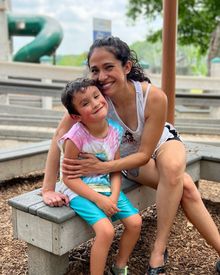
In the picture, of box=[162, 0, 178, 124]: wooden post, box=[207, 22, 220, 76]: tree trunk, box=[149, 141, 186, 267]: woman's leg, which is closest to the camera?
box=[149, 141, 186, 267]: woman's leg

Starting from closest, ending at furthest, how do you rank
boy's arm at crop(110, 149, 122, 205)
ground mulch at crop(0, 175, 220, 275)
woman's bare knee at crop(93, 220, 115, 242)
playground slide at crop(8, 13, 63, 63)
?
woman's bare knee at crop(93, 220, 115, 242) → boy's arm at crop(110, 149, 122, 205) → ground mulch at crop(0, 175, 220, 275) → playground slide at crop(8, 13, 63, 63)

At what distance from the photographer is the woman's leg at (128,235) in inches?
75.0

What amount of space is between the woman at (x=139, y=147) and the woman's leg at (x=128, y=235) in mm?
156

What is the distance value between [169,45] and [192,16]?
1139cm

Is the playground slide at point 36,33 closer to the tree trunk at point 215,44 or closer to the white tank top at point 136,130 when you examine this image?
the tree trunk at point 215,44

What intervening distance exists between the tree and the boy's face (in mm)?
12103

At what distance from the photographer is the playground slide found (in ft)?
54.5

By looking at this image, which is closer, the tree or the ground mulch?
the ground mulch

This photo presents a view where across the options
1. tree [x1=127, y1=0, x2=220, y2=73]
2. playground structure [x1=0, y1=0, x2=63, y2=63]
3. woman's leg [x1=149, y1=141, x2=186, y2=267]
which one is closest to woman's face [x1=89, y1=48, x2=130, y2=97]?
woman's leg [x1=149, y1=141, x2=186, y2=267]

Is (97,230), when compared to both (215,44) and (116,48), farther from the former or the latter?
(215,44)

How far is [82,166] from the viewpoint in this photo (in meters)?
1.87

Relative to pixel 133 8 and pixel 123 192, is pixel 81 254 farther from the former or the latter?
pixel 133 8

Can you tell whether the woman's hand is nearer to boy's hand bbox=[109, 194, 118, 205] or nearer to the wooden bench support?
boy's hand bbox=[109, 194, 118, 205]

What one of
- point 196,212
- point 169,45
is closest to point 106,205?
point 196,212
